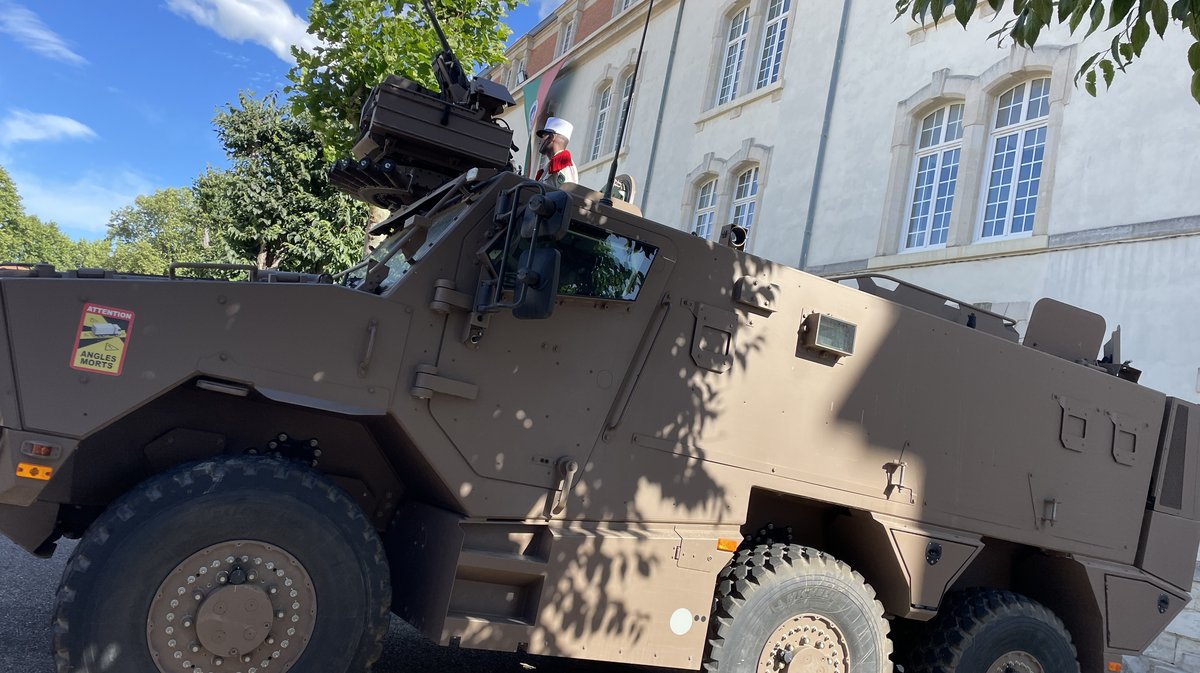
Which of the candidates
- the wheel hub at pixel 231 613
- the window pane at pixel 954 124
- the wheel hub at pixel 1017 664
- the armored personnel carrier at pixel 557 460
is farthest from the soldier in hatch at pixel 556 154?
the window pane at pixel 954 124

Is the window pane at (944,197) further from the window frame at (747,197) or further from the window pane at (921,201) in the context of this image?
the window frame at (747,197)

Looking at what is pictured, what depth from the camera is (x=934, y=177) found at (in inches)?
531

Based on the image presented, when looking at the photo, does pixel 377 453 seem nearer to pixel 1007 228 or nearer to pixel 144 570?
pixel 144 570

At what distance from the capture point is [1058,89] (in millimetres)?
11570

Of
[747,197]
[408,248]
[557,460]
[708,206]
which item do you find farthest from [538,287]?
[708,206]

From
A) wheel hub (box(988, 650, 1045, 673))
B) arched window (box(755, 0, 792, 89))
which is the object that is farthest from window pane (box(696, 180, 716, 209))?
wheel hub (box(988, 650, 1045, 673))

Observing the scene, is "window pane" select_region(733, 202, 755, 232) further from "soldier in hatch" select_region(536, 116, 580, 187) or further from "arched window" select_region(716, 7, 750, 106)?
"soldier in hatch" select_region(536, 116, 580, 187)

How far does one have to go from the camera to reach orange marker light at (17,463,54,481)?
138 inches

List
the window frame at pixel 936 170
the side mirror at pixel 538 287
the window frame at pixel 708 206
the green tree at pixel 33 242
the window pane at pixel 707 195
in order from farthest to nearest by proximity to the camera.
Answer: the green tree at pixel 33 242 < the window pane at pixel 707 195 < the window frame at pixel 708 206 < the window frame at pixel 936 170 < the side mirror at pixel 538 287

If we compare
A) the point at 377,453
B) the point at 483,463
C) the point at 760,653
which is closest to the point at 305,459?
the point at 377,453

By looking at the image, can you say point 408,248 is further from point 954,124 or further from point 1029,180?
point 954,124

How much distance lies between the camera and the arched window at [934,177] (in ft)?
43.3

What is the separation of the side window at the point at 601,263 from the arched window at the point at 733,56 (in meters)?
15.1

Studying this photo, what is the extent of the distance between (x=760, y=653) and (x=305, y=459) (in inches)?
99.9
